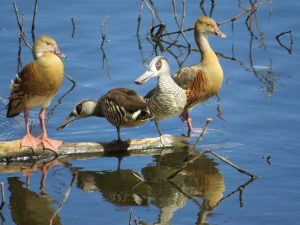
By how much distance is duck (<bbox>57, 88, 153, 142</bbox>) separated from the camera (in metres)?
10.1

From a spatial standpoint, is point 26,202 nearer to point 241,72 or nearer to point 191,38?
point 241,72

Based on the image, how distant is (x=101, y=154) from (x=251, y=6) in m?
4.94

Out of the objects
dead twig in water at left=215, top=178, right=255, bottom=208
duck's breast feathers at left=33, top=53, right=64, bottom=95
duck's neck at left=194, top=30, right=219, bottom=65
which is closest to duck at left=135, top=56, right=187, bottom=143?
duck's breast feathers at left=33, top=53, right=64, bottom=95

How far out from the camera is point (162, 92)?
10328 mm

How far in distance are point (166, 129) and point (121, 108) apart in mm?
1238

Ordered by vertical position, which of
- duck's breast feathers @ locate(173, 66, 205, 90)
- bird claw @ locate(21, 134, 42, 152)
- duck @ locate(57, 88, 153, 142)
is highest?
duck's breast feathers @ locate(173, 66, 205, 90)

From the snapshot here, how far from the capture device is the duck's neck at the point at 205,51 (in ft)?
37.4

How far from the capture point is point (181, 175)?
9.91 m

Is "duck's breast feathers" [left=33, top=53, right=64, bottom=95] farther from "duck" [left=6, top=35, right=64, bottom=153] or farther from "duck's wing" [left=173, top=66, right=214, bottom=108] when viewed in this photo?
"duck's wing" [left=173, top=66, right=214, bottom=108]

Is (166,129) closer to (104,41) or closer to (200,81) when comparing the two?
(200,81)

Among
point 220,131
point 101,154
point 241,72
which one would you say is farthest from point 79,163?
point 241,72

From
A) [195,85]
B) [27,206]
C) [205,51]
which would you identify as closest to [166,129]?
[195,85]

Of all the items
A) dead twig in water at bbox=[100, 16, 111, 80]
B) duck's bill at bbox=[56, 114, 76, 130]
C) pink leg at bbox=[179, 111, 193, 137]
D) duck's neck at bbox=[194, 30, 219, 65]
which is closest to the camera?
duck's bill at bbox=[56, 114, 76, 130]

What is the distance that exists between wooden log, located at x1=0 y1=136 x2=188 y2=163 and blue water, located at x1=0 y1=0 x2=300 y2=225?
0.11m
